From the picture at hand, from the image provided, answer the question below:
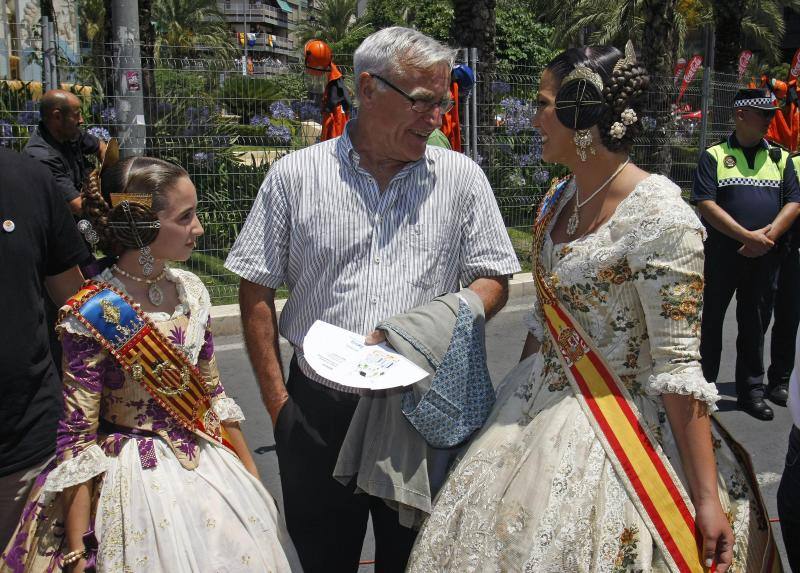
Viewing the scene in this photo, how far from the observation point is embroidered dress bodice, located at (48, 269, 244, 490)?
7.33ft

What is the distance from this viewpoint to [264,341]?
8.71 feet

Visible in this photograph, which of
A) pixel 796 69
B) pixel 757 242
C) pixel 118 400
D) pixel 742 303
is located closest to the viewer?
pixel 118 400

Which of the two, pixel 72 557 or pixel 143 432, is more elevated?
pixel 143 432

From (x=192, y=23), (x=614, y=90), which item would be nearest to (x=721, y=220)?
(x=614, y=90)

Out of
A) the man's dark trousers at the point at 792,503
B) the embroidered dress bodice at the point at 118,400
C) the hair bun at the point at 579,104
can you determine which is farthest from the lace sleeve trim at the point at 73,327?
the man's dark trousers at the point at 792,503

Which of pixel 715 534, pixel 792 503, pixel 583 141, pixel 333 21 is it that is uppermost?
pixel 333 21

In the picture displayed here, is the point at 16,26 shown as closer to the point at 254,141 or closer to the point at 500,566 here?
the point at 254,141

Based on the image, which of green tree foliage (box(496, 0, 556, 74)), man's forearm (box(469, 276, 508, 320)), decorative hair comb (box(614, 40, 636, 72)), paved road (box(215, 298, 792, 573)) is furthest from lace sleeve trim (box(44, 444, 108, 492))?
green tree foliage (box(496, 0, 556, 74))

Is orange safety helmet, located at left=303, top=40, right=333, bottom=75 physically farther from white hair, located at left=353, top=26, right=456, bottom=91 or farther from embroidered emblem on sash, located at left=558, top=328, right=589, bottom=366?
embroidered emblem on sash, located at left=558, top=328, right=589, bottom=366

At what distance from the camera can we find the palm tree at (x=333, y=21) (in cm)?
5928

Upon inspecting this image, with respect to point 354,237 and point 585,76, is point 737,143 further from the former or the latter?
point 354,237

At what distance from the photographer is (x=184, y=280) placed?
2.57 meters

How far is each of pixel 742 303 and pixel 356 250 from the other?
4.12 meters

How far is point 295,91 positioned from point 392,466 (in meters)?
7.83
